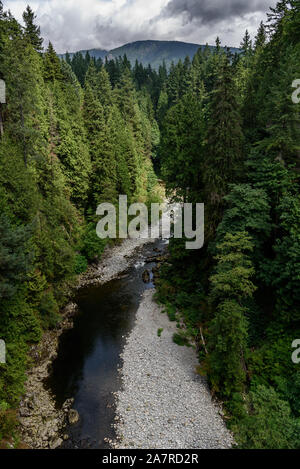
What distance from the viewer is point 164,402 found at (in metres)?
15.6

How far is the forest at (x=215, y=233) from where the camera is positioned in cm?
1440

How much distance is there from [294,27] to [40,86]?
27053 millimetres

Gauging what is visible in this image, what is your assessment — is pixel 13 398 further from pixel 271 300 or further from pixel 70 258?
pixel 271 300

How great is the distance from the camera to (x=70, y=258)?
2250cm

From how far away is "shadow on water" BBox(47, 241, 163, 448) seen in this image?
1459 cm

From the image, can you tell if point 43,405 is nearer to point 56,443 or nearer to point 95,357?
point 56,443

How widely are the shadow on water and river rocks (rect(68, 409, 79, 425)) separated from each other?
0.21 meters

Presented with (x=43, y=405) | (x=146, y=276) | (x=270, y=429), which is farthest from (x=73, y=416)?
(x=146, y=276)

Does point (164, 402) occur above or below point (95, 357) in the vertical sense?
below

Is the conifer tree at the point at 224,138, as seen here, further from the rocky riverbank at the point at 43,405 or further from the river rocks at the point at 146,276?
the rocky riverbank at the point at 43,405

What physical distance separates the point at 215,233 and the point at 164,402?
40.0 ft

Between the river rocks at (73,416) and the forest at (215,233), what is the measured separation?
2.68 m
